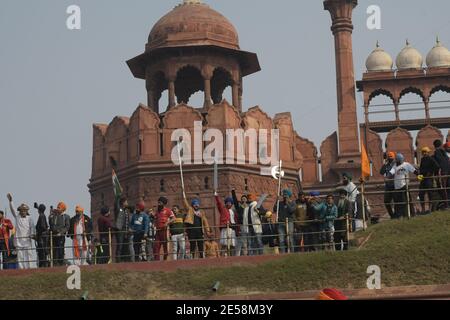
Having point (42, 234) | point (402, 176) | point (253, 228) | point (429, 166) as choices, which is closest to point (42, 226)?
point (42, 234)

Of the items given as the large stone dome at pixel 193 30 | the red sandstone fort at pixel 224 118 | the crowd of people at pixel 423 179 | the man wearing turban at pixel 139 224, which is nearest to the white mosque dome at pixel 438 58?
the red sandstone fort at pixel 224 118

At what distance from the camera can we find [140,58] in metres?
27.9

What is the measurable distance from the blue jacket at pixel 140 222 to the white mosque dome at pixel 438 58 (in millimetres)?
16586

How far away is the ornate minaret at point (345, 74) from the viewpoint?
29.7 meters

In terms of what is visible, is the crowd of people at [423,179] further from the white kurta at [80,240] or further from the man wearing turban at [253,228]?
the white kurta at [80,240]

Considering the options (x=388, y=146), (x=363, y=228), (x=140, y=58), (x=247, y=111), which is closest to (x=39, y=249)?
(x=363, y=228)

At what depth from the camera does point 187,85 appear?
29.1 metres

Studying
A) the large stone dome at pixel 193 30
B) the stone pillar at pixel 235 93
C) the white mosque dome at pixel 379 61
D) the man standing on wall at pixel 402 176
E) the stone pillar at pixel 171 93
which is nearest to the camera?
the man standing on wall at pixel 402 176

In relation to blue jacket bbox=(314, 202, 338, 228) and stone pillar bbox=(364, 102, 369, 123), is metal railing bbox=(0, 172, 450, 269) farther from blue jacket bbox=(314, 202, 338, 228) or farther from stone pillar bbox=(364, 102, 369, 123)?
stone pillar bbox=(364, 102, 369, 123)

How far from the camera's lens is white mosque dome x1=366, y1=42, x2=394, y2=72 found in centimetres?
3206

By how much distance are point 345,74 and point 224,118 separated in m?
6.33

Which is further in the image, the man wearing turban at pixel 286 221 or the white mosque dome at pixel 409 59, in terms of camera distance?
the white mosque dome at pixel 409 59
